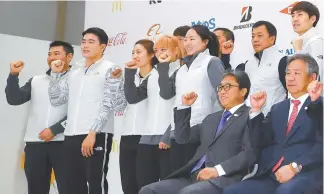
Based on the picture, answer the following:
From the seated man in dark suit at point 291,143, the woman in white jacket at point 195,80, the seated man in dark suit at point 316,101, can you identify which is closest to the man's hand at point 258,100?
the seated man in dark suit at point 291,143

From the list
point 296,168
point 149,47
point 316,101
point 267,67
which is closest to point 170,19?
point 149,47

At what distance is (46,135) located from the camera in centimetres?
313

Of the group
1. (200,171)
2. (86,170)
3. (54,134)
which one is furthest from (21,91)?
(200,171)

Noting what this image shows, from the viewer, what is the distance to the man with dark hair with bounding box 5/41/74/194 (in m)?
3.14

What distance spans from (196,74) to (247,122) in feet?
1.61

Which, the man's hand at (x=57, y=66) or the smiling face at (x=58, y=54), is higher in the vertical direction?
the smiling face at (x=58, y=54)

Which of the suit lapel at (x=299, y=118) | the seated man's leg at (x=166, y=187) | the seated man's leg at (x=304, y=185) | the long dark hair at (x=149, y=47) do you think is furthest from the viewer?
the long dark hair at (x=149, y=47)

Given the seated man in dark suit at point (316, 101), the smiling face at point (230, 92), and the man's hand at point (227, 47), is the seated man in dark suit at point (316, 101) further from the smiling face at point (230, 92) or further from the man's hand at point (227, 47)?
the man's hand at point (227, 47)

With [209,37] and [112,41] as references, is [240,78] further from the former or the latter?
[112,41]

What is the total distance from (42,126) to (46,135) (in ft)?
0.49

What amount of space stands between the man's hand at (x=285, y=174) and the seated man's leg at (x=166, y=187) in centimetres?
50

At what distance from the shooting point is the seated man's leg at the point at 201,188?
2.27 metres

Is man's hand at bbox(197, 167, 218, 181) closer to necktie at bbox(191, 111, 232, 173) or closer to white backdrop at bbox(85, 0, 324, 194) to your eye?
necktie at bbox(191, 111, 232, 173)

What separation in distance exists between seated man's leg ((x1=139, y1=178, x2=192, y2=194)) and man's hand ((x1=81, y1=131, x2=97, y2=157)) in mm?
585
